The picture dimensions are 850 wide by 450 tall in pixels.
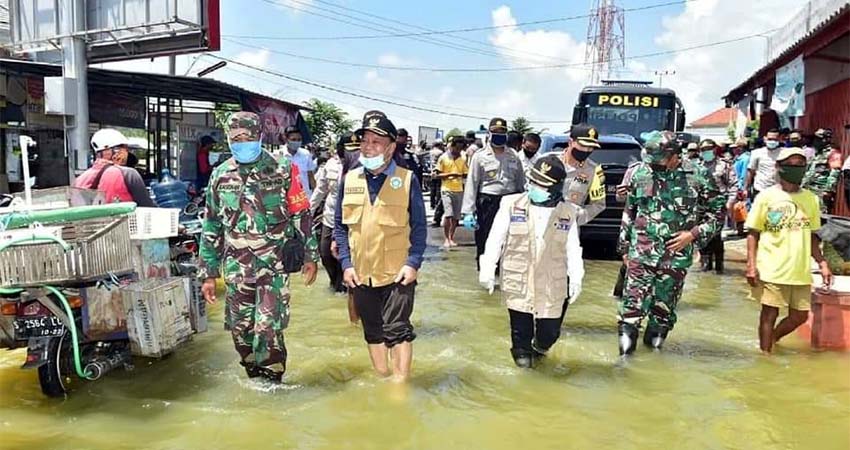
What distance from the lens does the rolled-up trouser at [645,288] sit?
534 centimetres

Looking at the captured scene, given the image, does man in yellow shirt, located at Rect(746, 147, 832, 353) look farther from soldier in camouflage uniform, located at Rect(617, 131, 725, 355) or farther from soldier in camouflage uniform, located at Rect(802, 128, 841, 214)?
soldier in camouflage uniform, located at Rect(802, 128, 841, 214)

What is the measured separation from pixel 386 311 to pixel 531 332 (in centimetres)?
106

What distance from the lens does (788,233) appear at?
5.17m

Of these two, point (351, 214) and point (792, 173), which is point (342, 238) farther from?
point (792, 173)

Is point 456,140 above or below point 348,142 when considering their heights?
above

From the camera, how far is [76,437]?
387 centimetres

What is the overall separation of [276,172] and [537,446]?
2.27 m

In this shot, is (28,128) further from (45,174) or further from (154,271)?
(154,271)

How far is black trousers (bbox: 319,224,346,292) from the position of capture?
21.1ft

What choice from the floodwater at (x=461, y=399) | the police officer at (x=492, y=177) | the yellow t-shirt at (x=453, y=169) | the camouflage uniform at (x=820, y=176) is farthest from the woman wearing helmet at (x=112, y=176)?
the camouflage uniform at (x=820, y=176)

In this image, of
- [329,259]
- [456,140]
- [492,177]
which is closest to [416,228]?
[329,259]

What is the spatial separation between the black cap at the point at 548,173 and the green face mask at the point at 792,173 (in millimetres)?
1753

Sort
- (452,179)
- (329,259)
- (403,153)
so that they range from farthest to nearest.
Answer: (452,179)
(403,153)
(329,259)

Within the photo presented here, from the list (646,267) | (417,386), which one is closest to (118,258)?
(417,386)
